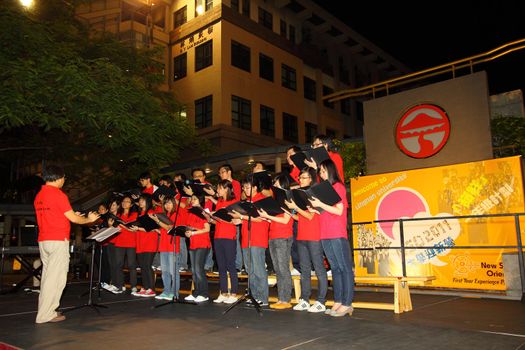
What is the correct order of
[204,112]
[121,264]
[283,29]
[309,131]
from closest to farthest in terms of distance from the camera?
[121,264] < [204,112] < [283,29] < [309,131]

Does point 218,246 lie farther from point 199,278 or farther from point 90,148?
point 90,148

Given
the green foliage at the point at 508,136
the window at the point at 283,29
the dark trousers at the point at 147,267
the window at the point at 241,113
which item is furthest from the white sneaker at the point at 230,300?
the window at the point at 283,29

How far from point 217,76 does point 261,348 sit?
20.4m

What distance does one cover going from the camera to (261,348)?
4.02m

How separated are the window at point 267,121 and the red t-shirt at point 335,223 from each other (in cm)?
1986

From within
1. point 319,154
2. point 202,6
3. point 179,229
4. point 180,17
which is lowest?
point 179,229

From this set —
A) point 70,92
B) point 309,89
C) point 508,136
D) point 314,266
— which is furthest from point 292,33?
point 314,266

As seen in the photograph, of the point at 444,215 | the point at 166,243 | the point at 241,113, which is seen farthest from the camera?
the point at 241,113

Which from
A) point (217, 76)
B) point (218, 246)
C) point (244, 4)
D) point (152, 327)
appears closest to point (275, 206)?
point (218, 246)

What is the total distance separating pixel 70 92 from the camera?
9.08 metres

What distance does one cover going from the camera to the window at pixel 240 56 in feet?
78.3

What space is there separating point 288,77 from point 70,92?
20.3 m

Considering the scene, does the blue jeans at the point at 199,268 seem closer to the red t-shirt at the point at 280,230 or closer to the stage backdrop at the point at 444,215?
the red t-shirt at the point at 280,230

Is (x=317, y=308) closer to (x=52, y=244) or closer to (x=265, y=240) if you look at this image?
(x=265, y=240)
